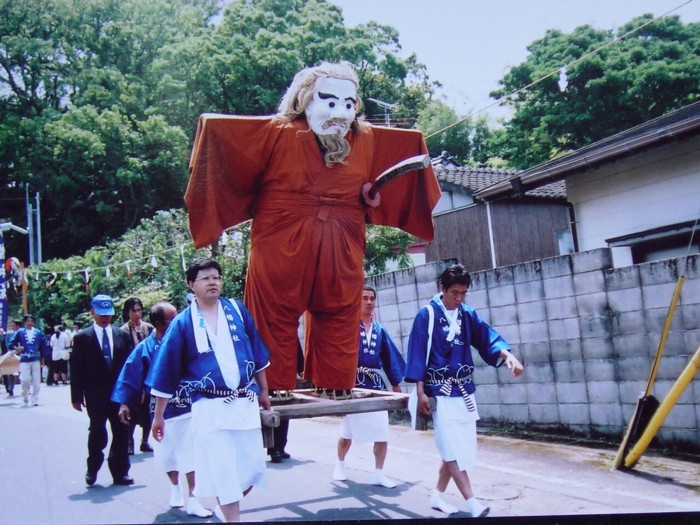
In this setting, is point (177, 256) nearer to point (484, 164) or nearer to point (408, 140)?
point (484, 164)

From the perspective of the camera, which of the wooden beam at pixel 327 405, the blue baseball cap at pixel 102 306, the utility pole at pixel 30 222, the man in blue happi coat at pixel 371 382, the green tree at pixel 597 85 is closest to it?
the wooden beam at pixel 327 405

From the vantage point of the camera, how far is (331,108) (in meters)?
3.65

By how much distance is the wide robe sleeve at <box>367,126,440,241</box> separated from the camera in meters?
4.06

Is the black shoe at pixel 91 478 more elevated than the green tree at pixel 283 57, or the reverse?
the green tree at pixel 283 57

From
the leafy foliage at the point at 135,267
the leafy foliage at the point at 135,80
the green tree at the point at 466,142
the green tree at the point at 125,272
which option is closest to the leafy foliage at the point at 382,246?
the leafy foliage at the point at 135,80

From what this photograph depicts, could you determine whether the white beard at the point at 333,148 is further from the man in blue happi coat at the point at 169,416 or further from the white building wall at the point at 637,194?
the white building wall at the point at 637,194

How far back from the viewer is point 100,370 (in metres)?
5.82

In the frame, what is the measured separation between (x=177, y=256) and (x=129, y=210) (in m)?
1.58

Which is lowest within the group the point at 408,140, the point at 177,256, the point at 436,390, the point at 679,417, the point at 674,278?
the point at 679,417

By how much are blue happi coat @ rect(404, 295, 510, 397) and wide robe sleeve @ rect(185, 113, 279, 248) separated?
4.69 ft

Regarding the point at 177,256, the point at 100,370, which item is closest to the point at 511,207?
the point at 177,256

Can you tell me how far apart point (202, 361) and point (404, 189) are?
1.70 meters

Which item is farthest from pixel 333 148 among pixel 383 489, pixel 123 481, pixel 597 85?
pixel 597 85

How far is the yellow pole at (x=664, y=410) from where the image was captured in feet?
15.4
